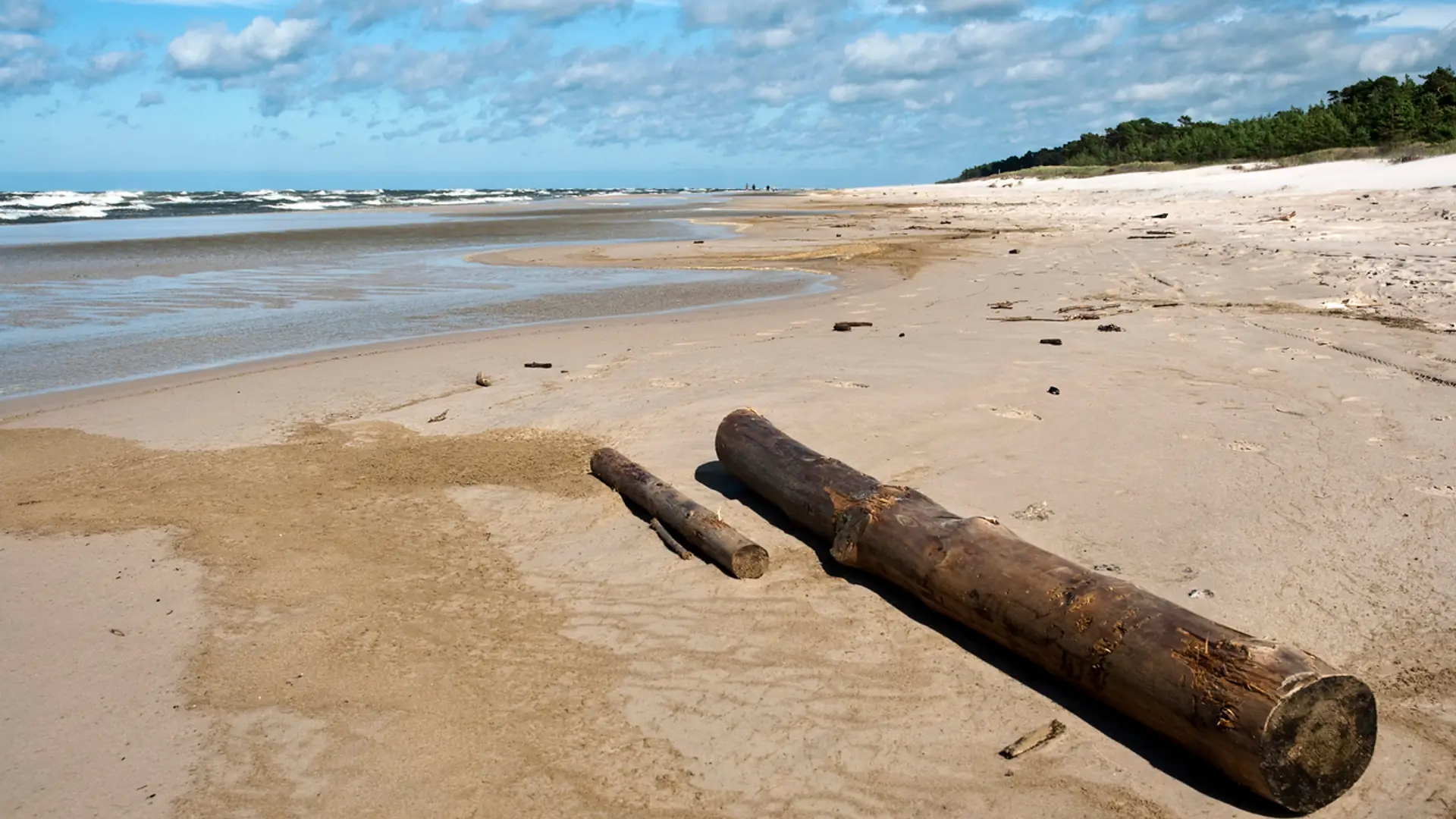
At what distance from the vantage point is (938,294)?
14.0 meters

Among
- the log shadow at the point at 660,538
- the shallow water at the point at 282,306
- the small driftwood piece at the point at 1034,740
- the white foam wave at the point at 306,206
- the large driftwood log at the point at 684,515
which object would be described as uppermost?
the white foam wave at the point at 306,206

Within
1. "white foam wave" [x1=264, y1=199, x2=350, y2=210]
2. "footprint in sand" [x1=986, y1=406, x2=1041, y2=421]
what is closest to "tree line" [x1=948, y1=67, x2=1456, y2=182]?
"footprint in sand" [x1=986, y1=406, x2=1041, y2=421]

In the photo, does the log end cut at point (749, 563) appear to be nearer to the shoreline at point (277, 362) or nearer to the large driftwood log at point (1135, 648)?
the large driftwood log at point (1135, 648)

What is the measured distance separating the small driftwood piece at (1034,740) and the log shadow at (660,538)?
177 cm

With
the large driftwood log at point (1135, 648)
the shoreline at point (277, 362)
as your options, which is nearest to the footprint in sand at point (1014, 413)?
the large driftwood log at point (1135, 648)

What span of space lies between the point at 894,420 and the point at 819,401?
2.30 ft

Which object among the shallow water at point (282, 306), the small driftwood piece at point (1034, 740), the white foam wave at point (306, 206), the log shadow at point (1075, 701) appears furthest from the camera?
the white foam wave at point (306, 206)

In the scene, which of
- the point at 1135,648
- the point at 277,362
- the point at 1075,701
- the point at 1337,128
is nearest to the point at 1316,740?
the point at 1135,648

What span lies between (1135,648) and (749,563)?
198 centimetres

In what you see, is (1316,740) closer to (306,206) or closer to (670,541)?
(670,541)

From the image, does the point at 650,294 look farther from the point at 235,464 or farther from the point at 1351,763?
the point at 1351,763

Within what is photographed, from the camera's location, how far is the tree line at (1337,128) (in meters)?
32.2

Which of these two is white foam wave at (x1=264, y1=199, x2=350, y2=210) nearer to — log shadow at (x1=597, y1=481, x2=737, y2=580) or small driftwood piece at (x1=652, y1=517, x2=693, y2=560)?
log shadow at (x1=597, y1=481, x2=737, y2=580)

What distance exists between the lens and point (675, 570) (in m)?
5.05
